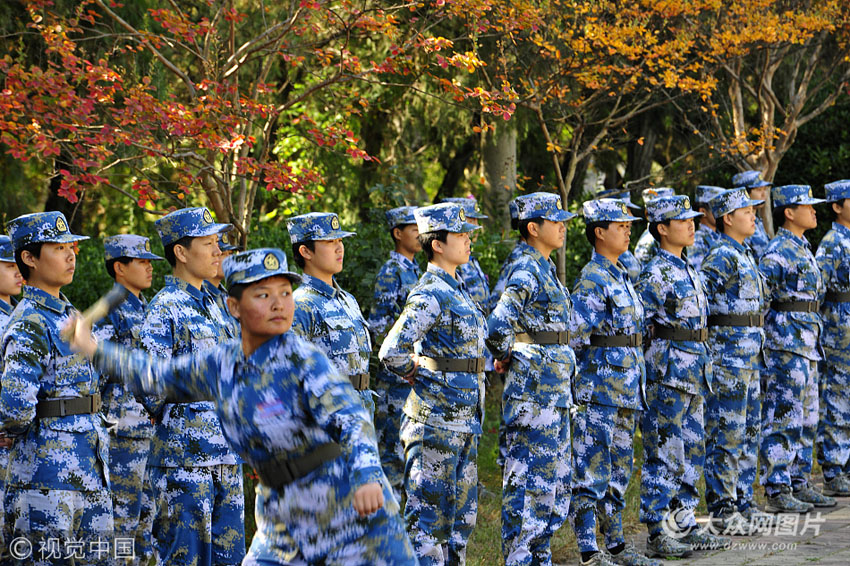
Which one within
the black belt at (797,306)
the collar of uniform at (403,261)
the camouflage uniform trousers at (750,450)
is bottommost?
the camouflage uniform trousers at (750,450)

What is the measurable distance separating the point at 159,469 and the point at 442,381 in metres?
1.74

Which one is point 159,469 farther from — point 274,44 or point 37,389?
point 274,44

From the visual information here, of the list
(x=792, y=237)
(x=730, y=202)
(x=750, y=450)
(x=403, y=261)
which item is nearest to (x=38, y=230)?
(x=403, y=261)

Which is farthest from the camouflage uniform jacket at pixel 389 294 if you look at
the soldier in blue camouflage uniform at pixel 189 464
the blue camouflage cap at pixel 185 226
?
the soldier in blue camouflage uniform at pixel 189 464

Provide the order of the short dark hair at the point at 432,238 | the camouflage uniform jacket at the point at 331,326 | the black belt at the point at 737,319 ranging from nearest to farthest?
the camouflage uniform jacket at the point at 331,326 → the short dark hair at the point at 432,238 → the black belt at the point at 737,319

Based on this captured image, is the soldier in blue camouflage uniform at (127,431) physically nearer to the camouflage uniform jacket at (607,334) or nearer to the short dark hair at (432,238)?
the short dark hair at (432,238)

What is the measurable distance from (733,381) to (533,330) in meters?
2.18

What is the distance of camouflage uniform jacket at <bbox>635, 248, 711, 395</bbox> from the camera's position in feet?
25.5

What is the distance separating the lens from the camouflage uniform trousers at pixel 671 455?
25.2ft

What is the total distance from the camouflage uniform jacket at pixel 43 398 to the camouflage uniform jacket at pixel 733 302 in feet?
16.1

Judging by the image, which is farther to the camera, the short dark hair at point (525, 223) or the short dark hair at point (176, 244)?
the short dark hair at point (525, 223)

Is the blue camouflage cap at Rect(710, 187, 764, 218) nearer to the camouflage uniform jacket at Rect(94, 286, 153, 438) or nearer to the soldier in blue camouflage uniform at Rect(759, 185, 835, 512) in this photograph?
the soldier in blue camouflage uniform at Rect(759, 185, 835, 512)

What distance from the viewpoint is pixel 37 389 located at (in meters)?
5.41

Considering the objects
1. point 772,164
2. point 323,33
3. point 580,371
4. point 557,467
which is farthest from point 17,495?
point 772,164
